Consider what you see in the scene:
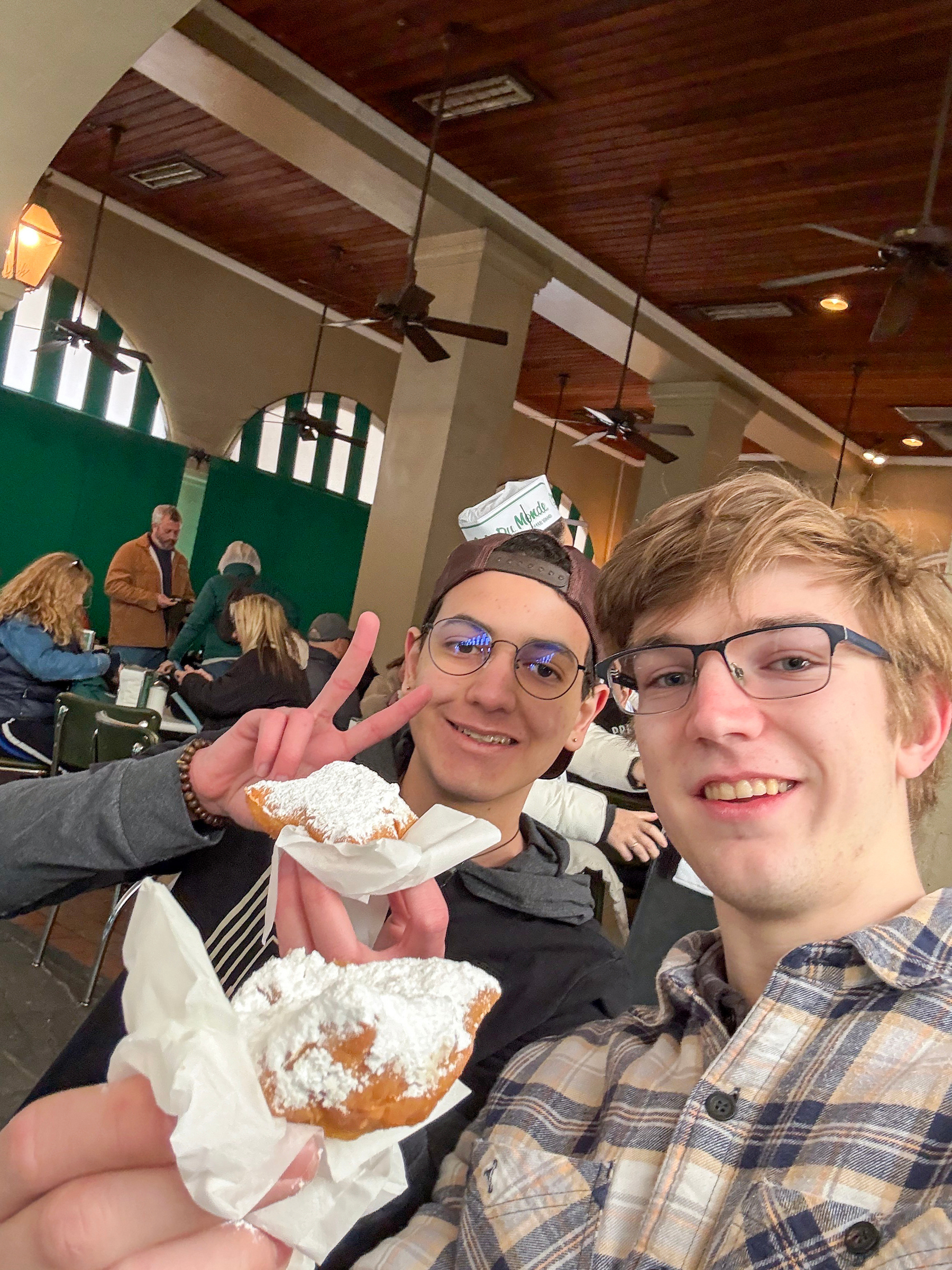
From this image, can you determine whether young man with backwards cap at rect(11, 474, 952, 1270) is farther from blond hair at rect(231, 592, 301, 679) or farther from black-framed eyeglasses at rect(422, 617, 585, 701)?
blond hair at rect(231, 592, 301, 679)

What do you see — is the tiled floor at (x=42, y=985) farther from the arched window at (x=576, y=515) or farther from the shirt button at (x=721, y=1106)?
the arched window at (x=576, y=515)

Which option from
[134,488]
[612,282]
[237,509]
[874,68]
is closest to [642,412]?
[612,282]

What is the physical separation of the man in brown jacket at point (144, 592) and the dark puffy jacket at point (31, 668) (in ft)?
10.00

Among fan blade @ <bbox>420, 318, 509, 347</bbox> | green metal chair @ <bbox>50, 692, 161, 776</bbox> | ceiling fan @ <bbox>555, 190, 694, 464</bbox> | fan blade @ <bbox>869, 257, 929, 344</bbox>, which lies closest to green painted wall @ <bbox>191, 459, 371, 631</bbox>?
ceiling fan @ <bbox>555, 190, 694, 464</bbox>

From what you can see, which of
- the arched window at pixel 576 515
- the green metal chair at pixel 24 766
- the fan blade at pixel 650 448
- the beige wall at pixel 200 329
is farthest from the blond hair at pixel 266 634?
the arched window at pixel 576 515

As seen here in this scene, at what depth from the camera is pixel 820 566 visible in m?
1.00

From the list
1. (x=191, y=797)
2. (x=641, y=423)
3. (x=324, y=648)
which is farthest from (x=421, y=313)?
(x=191, y=797)

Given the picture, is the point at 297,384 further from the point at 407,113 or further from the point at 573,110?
the point at 573,110

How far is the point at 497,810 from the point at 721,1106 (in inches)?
24.0

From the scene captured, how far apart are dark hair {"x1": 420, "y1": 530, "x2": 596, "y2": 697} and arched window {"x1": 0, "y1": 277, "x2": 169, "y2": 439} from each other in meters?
8.24

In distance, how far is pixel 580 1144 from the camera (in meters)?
0.89

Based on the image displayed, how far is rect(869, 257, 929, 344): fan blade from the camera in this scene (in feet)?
14.6

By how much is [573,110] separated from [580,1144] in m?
5.69

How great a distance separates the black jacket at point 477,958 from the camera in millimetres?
1093
